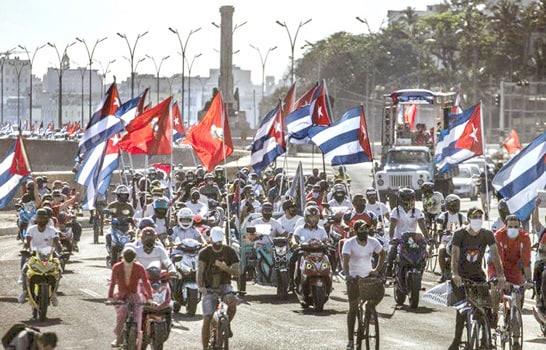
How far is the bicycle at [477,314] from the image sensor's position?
1667cm

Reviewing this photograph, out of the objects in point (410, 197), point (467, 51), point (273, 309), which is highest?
point (467, 51)

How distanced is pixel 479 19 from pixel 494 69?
1861 cm

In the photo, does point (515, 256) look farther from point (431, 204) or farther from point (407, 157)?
point (407, 157)

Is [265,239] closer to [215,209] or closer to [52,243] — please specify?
[52,243]

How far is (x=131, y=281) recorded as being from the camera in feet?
56.3

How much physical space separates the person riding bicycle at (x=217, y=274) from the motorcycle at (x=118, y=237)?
990cm

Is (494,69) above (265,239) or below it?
above

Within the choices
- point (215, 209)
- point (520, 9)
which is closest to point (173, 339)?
point (215, 209)

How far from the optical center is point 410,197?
82.8 feet

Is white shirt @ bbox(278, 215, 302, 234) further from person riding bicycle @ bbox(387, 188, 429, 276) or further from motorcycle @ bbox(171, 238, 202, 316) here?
motorcycle @ bbox(171, 238, 202, 316)

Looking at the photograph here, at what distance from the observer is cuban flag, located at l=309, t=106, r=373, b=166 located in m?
29.1

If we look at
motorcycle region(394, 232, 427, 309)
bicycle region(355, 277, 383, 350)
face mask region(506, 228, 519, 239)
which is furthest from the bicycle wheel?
motorcycle region(394, 232, 427, 309)

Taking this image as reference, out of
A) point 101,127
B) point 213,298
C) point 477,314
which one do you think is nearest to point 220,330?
point 213,298

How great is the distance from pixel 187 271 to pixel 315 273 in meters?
2.04
